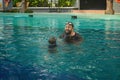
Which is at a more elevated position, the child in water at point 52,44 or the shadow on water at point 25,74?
the child in water at point 52,44

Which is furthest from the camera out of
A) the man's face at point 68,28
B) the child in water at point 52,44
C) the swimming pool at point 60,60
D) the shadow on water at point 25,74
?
the man's face at point 68,28

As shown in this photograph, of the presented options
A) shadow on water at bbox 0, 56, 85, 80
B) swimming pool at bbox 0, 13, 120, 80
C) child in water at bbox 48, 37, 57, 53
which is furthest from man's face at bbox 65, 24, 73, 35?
shadow on water at bbox 0, 56, 85, 80

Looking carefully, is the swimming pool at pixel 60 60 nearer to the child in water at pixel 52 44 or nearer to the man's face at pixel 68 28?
the child in water at pixel 52 44

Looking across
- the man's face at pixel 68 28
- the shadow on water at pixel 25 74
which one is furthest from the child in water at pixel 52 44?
the shadow on water at pixel 25 74

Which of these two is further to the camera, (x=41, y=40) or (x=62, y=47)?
(x=41, y=40)

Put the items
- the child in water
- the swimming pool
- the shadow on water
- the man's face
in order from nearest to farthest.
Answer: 1. the shadow on water
2. the swimming pool
3. the child in water
4. the man's face

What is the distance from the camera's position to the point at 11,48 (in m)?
12.6

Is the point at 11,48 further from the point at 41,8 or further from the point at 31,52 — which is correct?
the point at 41,8

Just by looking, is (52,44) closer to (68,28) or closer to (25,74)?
(68,28)

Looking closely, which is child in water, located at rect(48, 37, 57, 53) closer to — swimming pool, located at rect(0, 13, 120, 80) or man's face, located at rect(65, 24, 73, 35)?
swimming pool, located at rect(0, 13, 120, 80)

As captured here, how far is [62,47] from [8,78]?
15.8 ft

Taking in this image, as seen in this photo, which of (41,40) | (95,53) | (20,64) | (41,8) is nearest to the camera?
(20,64)

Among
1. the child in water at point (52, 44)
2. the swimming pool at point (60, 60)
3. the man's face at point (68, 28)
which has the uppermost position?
the man's face at point (68, 28)

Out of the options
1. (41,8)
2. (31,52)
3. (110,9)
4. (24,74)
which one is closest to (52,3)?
(41,8)
